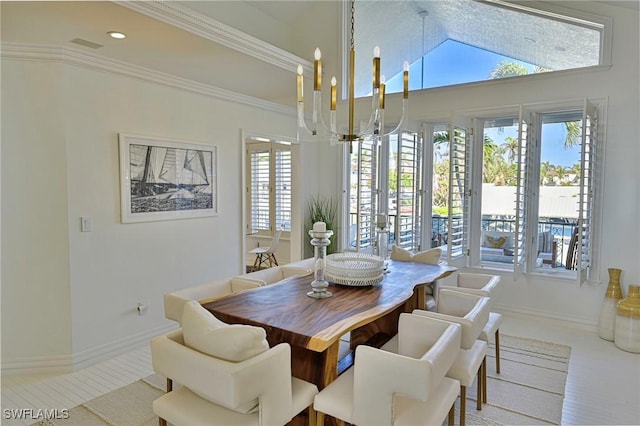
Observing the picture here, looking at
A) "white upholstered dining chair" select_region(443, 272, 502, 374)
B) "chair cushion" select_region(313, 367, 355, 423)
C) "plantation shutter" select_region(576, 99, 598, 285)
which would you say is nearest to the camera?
"chair cushion" select_region(313, 367, 355, 423)

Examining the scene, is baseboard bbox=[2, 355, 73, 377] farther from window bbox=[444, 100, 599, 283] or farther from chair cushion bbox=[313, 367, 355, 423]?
window bbox=[444, 100, 599, 283]

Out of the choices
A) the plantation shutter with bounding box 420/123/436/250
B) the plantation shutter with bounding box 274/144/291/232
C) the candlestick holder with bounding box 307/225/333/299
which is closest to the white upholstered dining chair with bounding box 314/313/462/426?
the candlestick holder with bounding box 307/225/333/299

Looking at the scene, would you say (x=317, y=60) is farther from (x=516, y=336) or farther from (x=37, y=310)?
(x=516, y=336)

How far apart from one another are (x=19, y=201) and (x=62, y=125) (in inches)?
26.4

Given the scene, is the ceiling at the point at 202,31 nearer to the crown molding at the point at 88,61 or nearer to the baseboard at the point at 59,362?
the crown molding at the point at 88,61

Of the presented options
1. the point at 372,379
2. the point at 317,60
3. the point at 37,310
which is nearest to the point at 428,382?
the point at 372,379

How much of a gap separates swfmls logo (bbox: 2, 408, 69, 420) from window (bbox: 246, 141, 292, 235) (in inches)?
188

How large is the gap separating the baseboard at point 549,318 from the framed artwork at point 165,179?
355 cm

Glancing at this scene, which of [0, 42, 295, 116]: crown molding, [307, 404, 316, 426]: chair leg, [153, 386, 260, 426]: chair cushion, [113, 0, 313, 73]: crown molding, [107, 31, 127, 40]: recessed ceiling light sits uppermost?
[113, 0, 313, 73]: crown molding

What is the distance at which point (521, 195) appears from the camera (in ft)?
14.1

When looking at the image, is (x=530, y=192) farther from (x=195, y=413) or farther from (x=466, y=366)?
(x=195, y=413)

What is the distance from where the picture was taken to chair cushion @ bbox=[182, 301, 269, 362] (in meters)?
1.63

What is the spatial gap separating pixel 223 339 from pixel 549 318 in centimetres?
403

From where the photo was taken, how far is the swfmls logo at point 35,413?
2.51 m
